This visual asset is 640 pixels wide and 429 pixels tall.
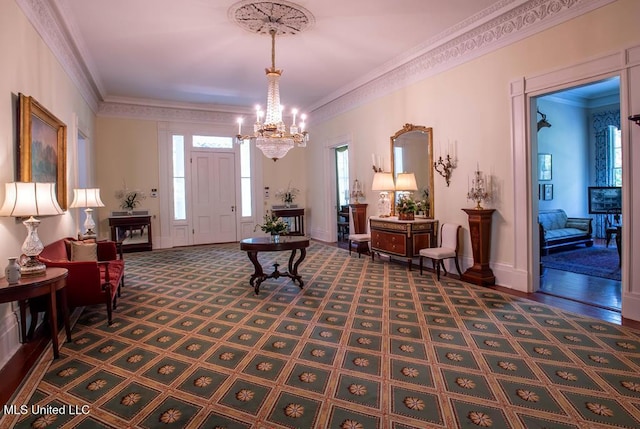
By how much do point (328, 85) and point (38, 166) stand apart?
542 cm

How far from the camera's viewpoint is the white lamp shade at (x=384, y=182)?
6469 mm

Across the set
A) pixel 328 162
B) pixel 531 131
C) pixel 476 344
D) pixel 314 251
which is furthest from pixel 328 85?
pixel 476 344

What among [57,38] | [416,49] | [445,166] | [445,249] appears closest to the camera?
[57,38]

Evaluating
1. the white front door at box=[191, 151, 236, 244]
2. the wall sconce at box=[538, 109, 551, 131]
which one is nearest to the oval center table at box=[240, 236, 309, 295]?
the white front door at box=[191, 151, 236, 244]

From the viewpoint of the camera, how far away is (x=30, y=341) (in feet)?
10.4

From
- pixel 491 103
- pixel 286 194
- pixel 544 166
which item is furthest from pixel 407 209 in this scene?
pixel 286 194

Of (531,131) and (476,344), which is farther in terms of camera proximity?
(531,131)

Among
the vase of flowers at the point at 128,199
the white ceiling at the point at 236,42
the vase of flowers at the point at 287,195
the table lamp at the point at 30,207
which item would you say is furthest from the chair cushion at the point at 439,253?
the vase of flowers at the point at 128,199

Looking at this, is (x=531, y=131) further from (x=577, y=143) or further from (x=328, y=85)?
(x=577, y=143)

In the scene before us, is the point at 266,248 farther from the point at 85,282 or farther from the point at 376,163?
the point at 376,163

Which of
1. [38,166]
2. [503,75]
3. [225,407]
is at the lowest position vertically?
[225,407]

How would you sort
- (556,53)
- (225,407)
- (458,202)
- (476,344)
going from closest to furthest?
(225,407), (476,344), (556,53), (458,202)

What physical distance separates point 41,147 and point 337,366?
12.7 feet

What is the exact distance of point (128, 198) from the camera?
8367mm
